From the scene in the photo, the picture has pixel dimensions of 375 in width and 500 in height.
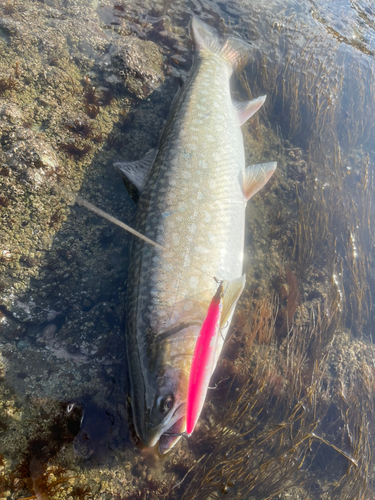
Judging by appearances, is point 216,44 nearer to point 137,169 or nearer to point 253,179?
point 253,179

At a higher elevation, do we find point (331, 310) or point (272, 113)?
point (272, 113)

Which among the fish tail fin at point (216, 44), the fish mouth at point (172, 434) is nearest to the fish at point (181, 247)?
the fish mouth at point (172, 434)

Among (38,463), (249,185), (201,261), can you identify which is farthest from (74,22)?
(38,463)

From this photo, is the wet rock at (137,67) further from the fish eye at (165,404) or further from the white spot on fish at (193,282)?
the fish eye at (165,404)

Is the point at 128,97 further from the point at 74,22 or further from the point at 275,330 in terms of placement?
the point at 275,330

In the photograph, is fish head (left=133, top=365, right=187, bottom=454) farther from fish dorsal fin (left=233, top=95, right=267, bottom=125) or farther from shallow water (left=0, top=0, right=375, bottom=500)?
fish dorsal fin (left=233, top=95, right=267, bottom=125)
